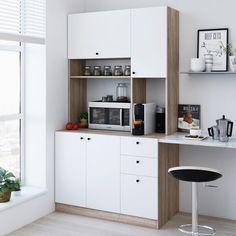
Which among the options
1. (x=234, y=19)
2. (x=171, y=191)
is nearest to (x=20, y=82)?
(x=171, y=191)

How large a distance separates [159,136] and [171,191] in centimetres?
62

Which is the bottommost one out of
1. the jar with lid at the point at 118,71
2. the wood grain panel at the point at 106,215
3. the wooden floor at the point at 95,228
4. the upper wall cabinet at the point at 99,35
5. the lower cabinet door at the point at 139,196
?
the wooden floor at the point at 95,228

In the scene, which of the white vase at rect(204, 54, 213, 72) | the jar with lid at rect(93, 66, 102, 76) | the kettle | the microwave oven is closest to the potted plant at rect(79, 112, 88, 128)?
the microwave oven

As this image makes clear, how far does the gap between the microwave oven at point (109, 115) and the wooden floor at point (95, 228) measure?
3.22 feet

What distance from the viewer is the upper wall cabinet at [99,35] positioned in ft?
14.0

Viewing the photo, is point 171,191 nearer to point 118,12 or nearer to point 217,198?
point 217,198

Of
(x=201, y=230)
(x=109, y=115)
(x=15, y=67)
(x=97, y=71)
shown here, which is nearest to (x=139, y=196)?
(x=201, y=230)

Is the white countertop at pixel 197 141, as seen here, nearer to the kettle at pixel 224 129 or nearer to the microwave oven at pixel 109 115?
the kettle at pixel 224 129

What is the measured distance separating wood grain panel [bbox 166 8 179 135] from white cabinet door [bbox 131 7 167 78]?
70 mm

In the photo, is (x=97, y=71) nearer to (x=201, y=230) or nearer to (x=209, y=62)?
(x=209, y=62)

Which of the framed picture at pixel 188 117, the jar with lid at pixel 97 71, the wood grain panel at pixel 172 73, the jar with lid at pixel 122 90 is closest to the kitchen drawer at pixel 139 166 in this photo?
the wood grain panel at pixel 172 73

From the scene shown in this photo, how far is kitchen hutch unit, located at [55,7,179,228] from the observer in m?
4.04

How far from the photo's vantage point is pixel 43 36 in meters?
4.30

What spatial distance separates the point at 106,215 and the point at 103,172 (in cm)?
44
